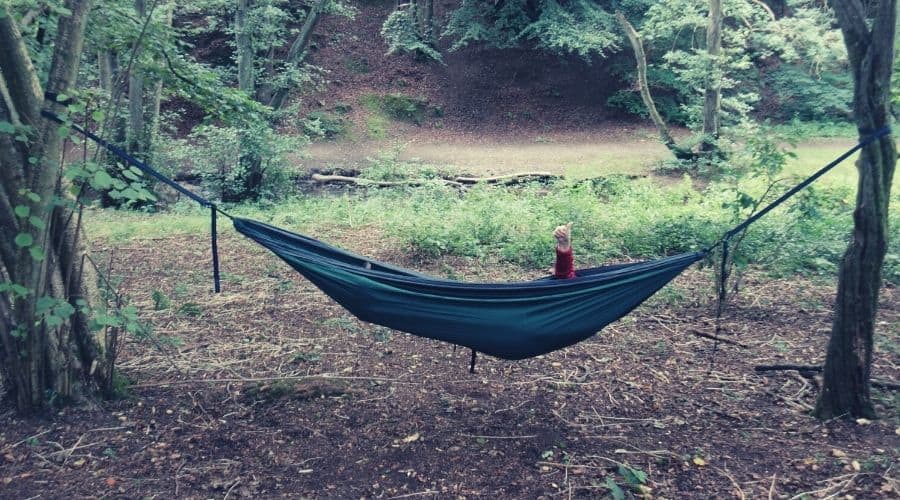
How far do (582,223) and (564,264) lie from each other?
3133 millimetres

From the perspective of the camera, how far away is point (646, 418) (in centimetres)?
280

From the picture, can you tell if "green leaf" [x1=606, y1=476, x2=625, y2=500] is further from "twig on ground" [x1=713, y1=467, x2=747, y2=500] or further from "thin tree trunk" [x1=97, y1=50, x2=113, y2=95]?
"thin tree trunk" [x1=97, y1=50, x2=113, y2=95]

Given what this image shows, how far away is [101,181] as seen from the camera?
2.14 metres

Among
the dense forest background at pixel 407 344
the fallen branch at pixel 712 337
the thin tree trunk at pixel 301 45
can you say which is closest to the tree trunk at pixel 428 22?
the thin tree trunk at pixel 301 45

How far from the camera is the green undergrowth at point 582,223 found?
16.4 ft

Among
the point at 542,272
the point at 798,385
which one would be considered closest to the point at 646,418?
the point at 798,385

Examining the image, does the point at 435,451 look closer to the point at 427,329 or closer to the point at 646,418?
the point at 427,329

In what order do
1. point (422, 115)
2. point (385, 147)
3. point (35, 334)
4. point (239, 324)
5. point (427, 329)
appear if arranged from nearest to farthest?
1. point (35, 334)
2. point (427, 329)
3. point (239, 324)
4. point (385, 147)
5. point (422, 115)

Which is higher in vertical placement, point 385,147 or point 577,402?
point 385,147

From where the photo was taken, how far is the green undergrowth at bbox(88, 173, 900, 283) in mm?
4992

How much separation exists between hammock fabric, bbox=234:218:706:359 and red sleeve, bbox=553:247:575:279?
232 mm

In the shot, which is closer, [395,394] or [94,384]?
[94,384]

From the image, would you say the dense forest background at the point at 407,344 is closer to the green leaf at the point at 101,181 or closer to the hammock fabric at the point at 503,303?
the green leaf at the point at 101,181

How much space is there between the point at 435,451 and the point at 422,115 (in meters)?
12.6
